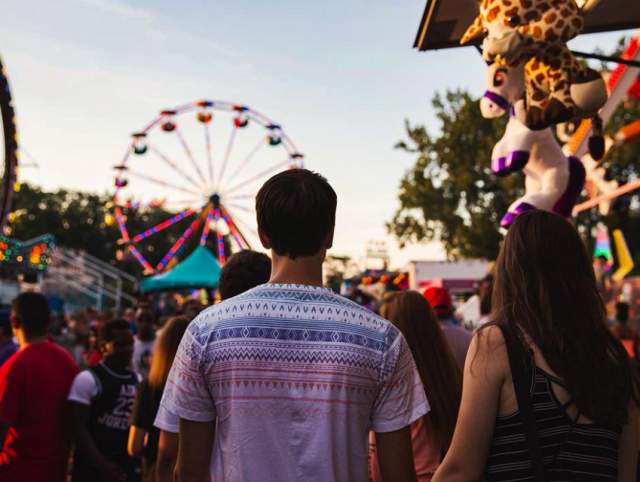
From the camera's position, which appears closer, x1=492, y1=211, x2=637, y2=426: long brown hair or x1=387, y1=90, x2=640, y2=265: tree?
x1=492, y1=211, x2=637, y2=426: long brown hair

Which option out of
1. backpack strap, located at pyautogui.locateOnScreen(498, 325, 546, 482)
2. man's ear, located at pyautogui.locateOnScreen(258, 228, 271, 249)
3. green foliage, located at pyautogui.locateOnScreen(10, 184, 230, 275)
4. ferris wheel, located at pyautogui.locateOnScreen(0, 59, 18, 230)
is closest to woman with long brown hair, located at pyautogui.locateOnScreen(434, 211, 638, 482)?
backpack strap, located at pyautogui.locateOnScreen(498, 325, 546, 482)

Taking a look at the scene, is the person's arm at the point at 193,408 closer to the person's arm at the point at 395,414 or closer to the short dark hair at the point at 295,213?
the short dark hair at the point at 295,213

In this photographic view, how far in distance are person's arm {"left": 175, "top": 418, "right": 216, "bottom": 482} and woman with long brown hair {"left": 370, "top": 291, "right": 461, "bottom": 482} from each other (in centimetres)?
134

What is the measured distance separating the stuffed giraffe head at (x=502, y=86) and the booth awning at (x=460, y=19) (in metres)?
0.49

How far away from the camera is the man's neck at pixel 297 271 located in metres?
1.92

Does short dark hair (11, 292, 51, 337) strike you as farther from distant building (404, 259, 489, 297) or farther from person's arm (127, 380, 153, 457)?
distant building (404, 259, 489, 297)

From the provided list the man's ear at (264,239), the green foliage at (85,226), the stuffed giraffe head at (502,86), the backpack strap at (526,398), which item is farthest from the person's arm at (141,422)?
the green foliage at (85,226)

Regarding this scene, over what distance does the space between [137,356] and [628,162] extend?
107 ft

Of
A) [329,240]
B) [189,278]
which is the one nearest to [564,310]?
[329,240]

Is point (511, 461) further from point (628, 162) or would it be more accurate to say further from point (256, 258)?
point (628, 162)

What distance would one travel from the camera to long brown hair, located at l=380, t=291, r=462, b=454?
3.24 m

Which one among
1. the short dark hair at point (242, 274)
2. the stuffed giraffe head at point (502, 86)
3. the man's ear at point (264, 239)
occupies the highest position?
the stuffed giraffe head at point (502, 86)

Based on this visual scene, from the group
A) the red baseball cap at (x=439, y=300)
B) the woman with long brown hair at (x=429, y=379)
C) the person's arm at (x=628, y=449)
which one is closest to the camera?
the person's arm at (x=628, y=449)

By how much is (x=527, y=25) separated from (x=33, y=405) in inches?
134
